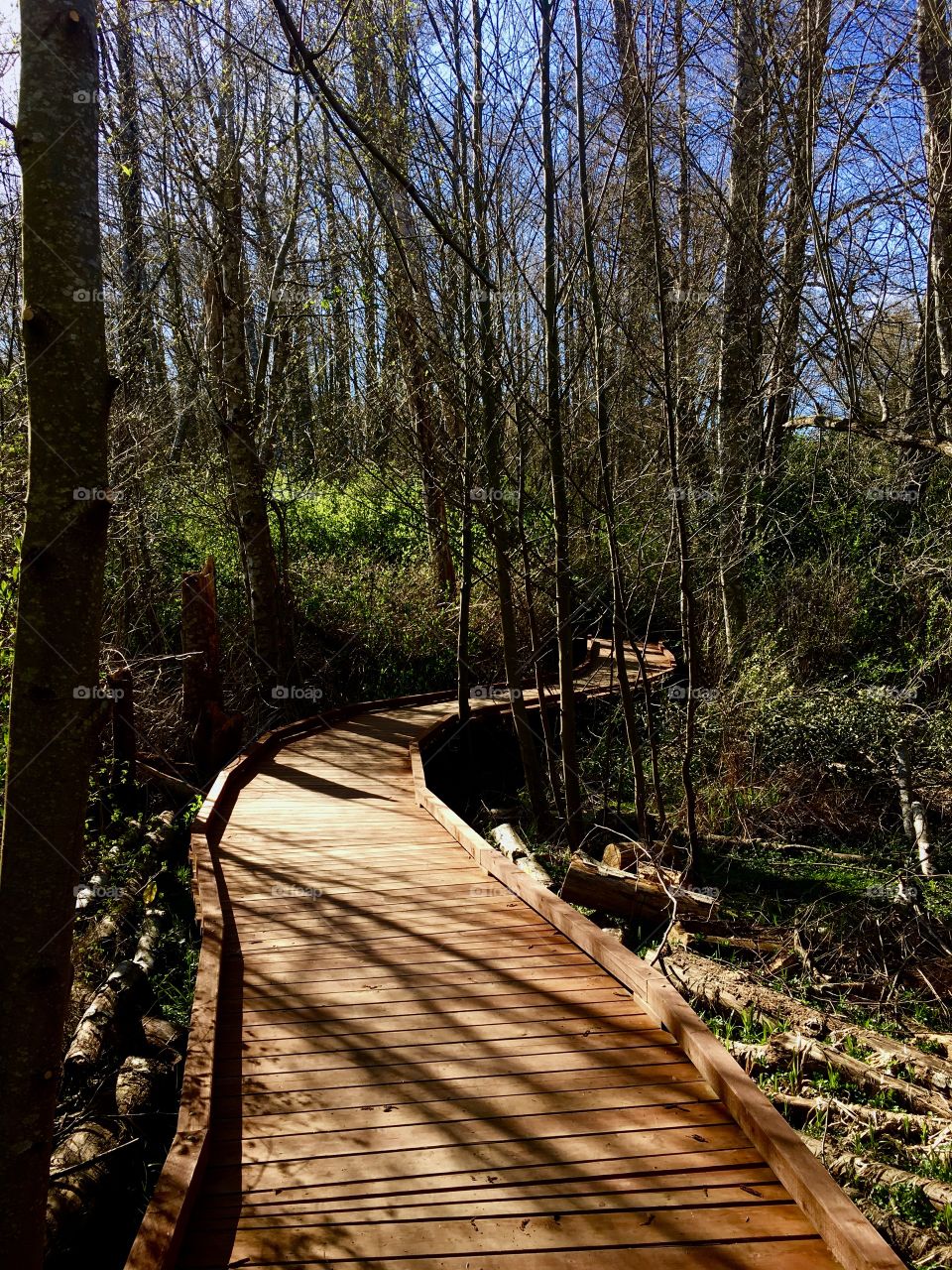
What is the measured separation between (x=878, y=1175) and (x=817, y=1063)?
2.85 feet

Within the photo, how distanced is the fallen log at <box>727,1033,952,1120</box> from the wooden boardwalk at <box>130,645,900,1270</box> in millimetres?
1172

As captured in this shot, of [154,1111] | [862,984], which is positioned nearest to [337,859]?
[154,1111]

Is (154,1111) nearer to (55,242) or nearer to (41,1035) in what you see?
(41,1035)

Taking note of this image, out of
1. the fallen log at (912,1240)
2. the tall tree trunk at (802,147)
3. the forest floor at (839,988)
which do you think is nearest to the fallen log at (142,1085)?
the forest floor at (839,988)

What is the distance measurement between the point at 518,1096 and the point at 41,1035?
199cm

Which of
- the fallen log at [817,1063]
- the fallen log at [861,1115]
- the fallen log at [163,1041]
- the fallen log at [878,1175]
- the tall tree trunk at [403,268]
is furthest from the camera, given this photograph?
the tall tree trunk at [403,268]

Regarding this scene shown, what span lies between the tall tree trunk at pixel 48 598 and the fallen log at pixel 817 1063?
3.92 m

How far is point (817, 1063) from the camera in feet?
15.6

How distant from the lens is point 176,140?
11266mm

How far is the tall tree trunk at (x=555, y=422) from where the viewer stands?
647cm
